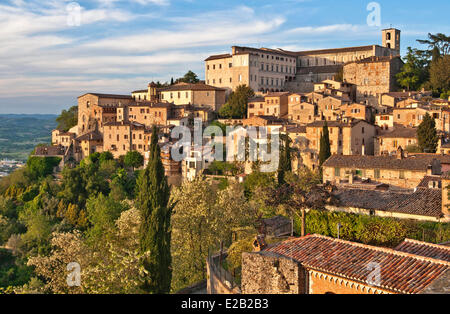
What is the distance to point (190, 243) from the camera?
78.0 ft

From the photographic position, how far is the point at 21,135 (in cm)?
14550

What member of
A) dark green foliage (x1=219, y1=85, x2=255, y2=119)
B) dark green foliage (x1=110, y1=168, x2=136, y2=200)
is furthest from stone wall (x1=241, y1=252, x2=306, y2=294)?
dark green foliage (x1=219, y1=85, x2=255, y2=119)

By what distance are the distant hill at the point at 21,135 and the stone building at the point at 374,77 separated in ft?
256

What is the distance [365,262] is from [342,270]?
84 centimetres

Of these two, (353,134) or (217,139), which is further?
(217,139)

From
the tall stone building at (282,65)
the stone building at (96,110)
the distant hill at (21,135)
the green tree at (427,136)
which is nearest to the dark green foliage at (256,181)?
the green tree at (427,136)

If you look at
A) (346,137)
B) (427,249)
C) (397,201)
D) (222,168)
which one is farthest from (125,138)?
(427,249)

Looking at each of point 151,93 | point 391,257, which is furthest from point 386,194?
point 151,93

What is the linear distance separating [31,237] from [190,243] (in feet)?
98.0

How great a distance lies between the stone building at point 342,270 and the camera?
11.2 meters

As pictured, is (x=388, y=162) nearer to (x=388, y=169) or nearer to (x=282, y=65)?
(x=388, y=169)

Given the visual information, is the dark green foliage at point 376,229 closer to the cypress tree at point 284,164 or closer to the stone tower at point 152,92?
the cypress tree at point 284,164
